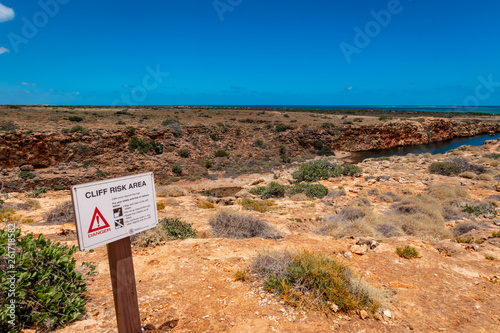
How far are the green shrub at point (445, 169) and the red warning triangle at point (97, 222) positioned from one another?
59.0 feet

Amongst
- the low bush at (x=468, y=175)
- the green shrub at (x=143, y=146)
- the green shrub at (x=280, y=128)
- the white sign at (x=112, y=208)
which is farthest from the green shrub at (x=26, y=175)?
the low bush at (x=468, y=175)

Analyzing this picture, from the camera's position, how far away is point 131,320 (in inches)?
98.3

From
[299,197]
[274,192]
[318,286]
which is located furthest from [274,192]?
[318,286]

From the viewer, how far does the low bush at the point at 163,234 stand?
5.57 metres

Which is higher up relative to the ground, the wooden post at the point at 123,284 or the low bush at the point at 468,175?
the wooden post at the point at 123,284

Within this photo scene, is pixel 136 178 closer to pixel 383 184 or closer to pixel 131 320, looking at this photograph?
pixel 131 320

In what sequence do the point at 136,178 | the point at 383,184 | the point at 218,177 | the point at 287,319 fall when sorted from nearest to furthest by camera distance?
the point at 136,178
the point at 287,319
the point at 383,184
the point at 218,177

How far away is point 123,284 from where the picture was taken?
2381 millimetres

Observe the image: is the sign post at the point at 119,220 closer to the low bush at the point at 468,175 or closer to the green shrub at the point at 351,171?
the green shrub at the point at 351,171

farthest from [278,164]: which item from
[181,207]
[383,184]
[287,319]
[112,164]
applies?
[287,319]

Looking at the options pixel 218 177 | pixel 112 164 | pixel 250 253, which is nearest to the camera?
pixel 250 253

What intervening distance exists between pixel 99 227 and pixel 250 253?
3.55 meters

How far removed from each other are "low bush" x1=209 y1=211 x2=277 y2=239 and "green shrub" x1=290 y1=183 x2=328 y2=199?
534 centimetres

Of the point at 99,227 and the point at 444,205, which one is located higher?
the point at 99,227
